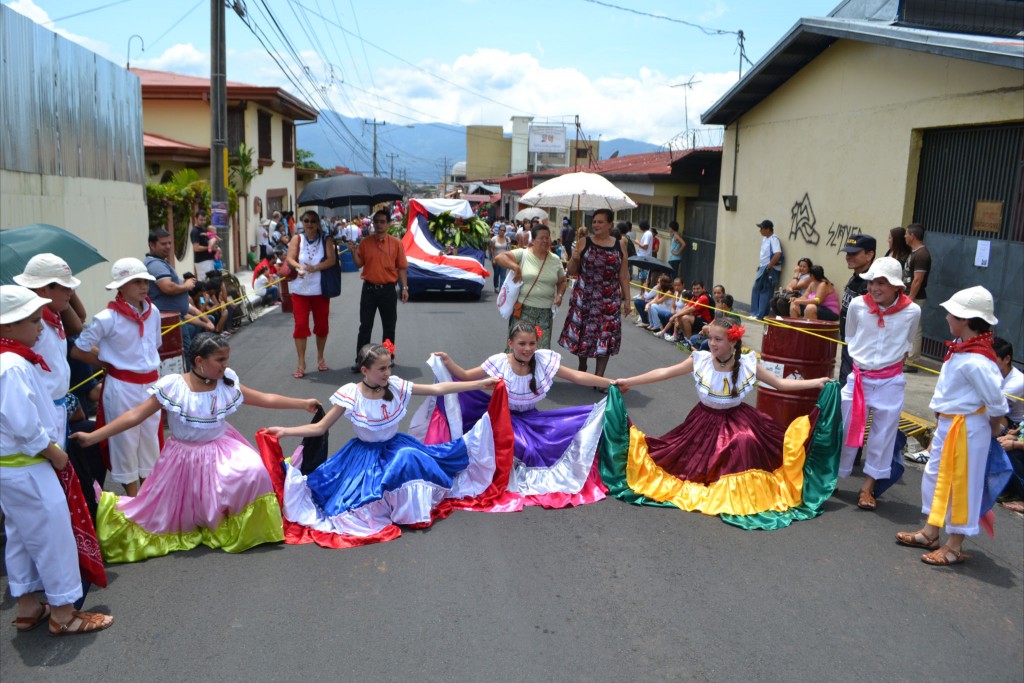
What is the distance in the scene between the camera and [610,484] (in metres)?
6.16

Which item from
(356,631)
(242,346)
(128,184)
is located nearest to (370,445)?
(356,631)

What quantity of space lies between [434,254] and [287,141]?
18.2m

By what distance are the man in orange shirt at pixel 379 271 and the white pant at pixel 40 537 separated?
5.69m

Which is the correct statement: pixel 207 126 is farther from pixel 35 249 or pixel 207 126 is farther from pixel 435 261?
pixel 35 249

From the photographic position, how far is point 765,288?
50.8 ft

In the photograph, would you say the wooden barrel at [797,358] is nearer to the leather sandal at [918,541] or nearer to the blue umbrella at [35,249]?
the leather sandal at [918,541]

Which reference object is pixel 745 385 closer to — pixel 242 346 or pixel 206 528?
pixel 206 528

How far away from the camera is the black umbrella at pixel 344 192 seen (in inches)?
395

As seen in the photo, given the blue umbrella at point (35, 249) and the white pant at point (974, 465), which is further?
the blue umbrella at point (35, 249)

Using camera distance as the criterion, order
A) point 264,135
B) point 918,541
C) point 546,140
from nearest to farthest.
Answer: point 918,541 < point 264,135 < point 546,140

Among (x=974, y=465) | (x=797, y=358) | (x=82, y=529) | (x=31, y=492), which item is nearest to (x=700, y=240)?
(x=797, y=358)

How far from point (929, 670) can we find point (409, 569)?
2.77 metres

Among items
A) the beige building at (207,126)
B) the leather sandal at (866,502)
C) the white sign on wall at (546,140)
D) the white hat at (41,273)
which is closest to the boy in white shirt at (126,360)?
the white hat at (41,273)

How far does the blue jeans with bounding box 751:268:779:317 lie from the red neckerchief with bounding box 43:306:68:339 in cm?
1265
